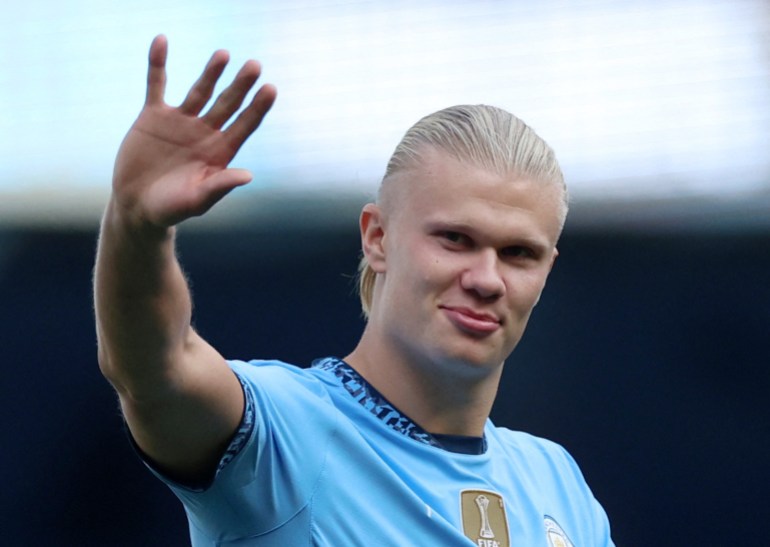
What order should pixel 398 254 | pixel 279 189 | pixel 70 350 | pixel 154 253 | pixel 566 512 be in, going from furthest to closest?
pixel 279 189 → pixel 70 350 → pixel 566 512 → pixel 398 254 → pixel 154 253

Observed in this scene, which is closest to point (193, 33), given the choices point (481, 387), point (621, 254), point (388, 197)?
point (621, 254)

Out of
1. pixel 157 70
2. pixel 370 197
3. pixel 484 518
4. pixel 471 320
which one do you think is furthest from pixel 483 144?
pixel 370 197

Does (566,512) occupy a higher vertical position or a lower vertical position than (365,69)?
lower

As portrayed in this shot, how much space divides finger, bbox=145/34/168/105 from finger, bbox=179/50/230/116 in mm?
32

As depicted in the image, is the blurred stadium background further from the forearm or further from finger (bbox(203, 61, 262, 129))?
finger (bbox(203, 61, 262, 129))

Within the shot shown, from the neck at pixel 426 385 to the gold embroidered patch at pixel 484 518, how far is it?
0.12 meters

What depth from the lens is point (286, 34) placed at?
3.67m

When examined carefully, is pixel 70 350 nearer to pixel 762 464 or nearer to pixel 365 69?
pixel 365 69

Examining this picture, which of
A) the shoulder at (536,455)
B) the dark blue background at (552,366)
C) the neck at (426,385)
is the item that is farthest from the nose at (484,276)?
the dark blue background at (552,366)

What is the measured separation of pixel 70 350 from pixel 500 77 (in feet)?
5.36

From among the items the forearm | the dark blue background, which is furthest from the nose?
the dark blue background

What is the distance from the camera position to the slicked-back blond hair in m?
1.86

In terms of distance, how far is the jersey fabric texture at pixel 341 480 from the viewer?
1.54m

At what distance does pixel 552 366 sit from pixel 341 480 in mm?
1780
